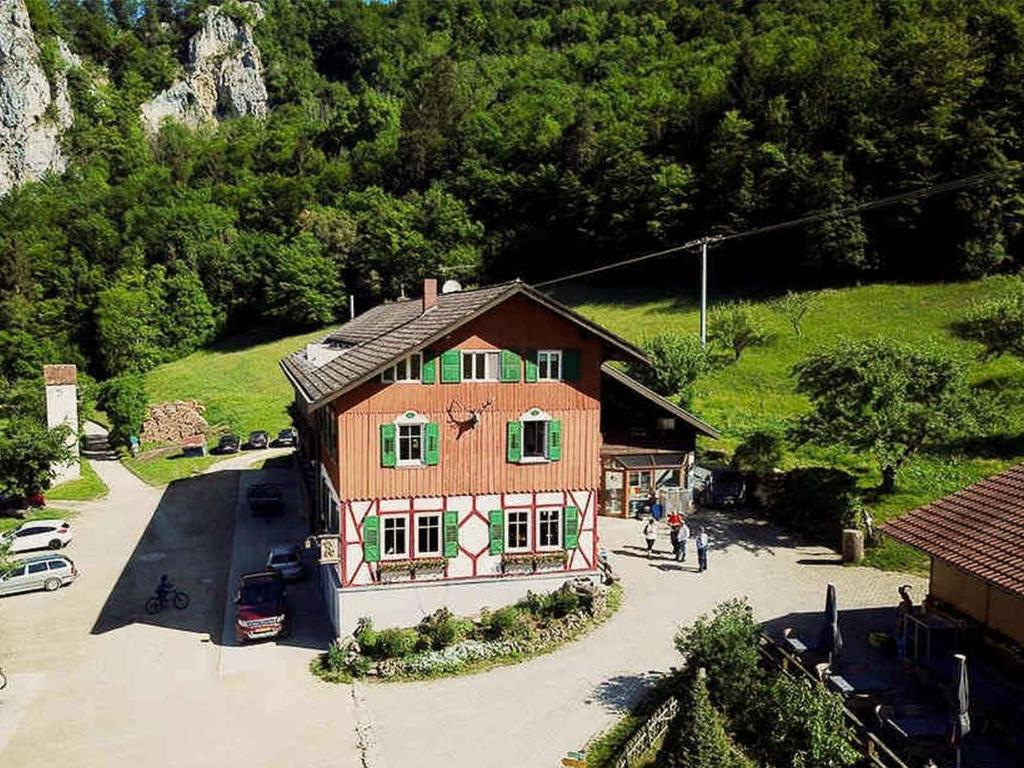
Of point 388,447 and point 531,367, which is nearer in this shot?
point 388,447

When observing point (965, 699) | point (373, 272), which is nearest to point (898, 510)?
point (965, 699)

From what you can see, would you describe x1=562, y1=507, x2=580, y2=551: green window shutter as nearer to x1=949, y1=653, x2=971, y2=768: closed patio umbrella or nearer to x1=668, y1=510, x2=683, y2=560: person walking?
x1=668, y1=510, x2=683, y2=560: person walking

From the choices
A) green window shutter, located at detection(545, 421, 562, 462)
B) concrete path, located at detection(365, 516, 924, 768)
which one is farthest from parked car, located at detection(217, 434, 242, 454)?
green window shutter, located at detection(545, 421, 562, 462)

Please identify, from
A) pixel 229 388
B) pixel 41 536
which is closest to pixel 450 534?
pixel 41 536

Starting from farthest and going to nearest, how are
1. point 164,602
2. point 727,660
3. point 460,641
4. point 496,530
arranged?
point 164,602
point 496,530
point 460,641
point 727,660

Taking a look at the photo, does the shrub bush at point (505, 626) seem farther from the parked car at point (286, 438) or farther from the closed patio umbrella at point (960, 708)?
the parked car at point (286, 438)

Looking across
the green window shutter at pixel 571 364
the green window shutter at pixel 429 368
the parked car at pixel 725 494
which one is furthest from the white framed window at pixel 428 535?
the parked car at pixel 725 494

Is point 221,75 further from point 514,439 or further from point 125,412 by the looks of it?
point 514,439
